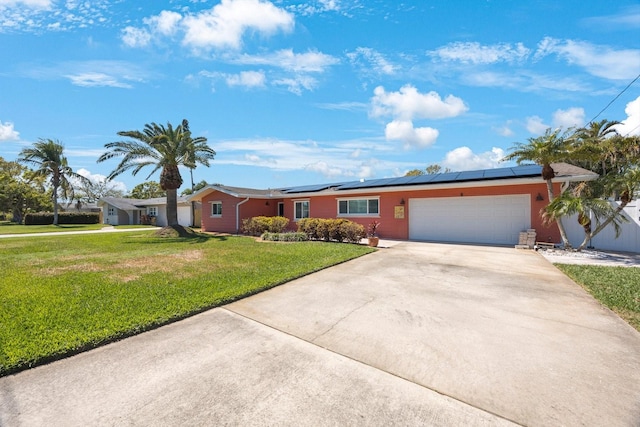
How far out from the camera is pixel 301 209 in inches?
771

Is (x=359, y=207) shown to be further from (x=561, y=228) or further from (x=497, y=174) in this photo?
(x=561, y=228)

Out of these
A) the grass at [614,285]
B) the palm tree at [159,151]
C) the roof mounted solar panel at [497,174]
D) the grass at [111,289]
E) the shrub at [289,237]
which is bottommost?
the grass at [614,285]

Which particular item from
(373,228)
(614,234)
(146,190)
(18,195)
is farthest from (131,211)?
(614,234)

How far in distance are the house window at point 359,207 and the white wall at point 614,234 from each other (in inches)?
325

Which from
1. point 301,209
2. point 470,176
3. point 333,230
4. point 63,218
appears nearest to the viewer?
point 470,176

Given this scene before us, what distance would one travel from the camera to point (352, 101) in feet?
53.8

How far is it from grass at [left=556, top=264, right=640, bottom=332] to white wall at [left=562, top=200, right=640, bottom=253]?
419 centimetres

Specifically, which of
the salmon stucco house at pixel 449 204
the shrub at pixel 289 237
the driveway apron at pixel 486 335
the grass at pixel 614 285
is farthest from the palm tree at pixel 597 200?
the shrub at pixel 289 237

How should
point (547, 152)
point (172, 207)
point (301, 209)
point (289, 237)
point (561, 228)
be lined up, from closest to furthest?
1. point (547, 152)
2. point (561, 228)
3. point (289, 237)
4. point (172, 207)
5. point (301, 209)

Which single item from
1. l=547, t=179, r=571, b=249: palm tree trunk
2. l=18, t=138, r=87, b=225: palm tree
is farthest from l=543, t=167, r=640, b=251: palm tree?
l=18, t=138, r=87, b=225: palm tree

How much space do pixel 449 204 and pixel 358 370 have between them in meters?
12.7

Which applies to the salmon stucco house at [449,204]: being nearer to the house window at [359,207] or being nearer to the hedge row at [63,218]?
the house window at [359,207]

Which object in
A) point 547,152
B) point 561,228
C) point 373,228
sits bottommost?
point 373,228

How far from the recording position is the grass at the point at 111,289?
3.67 metres
